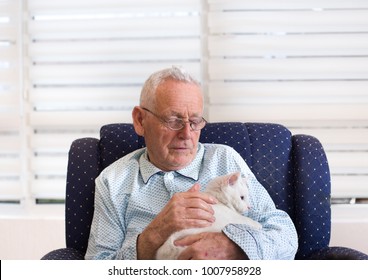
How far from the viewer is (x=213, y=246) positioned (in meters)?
1.48

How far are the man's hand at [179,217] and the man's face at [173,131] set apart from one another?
0.19 meters

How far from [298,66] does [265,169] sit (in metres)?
0.68

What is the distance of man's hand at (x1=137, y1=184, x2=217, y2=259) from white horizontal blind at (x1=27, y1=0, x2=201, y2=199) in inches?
39.3

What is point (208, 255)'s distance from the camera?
4.80 feet

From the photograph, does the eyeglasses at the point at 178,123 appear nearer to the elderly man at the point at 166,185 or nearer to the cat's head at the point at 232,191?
the elderly man at the point at 166,185

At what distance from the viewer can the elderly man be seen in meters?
1.51

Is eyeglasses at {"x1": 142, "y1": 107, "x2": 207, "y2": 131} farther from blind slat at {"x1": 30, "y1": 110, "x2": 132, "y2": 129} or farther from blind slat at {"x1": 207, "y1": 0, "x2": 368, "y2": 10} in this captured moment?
blind slat at {"x1": 207, "y1": 0, "x2": 368, "y2": 10}

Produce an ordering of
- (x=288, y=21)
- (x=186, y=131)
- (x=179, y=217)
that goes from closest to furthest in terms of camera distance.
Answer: (x=179, y=217) < (x=186, y=131) < (x=288, y=21)

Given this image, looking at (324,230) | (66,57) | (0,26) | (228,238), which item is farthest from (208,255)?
(0,26)

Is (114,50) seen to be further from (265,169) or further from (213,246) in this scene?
(213,246)

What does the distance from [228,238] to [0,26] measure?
1.63 m

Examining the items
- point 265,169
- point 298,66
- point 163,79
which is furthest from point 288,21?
point 163,79

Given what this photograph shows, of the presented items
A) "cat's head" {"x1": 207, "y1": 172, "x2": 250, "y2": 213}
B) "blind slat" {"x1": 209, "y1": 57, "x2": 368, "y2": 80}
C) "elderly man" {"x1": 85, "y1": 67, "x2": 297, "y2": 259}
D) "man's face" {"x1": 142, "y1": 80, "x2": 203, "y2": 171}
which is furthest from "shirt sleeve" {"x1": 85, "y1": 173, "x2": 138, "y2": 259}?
"blind slat" {"x1": 209, "y1": 57, "x2": 368, "y2": 80}
